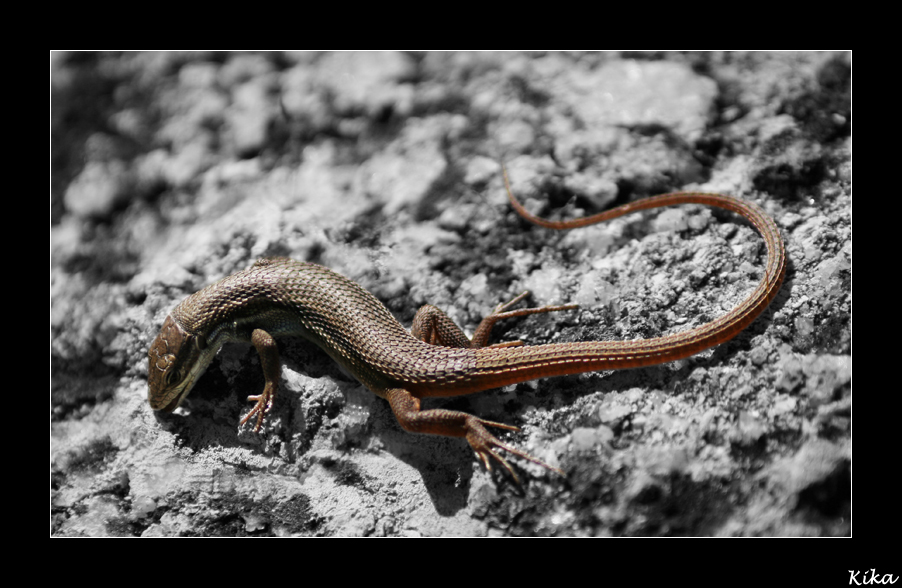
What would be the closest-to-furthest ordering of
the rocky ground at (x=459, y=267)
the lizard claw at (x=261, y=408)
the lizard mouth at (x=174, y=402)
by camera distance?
the rocky ground at (x=459, y=267), the lizard claw at (x=261, y=408), the lizard mouth at (x=174, y=402)

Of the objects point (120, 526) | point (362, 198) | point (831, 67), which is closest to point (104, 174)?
point (362, 198)

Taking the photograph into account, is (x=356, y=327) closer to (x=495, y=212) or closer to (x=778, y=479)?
(x=495, y=212)

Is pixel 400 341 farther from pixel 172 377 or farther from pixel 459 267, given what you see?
pixel 172 377

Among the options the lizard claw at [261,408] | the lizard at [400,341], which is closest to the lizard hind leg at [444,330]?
the lizard at [400,341]

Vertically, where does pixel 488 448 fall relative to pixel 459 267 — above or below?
below

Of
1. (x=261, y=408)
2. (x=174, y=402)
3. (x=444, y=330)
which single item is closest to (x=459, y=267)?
(x=444, y=330)

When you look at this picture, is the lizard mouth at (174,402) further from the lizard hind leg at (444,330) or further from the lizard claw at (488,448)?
the lizard claw at (488,448)

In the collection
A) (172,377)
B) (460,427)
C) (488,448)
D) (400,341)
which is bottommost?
(488,448)
